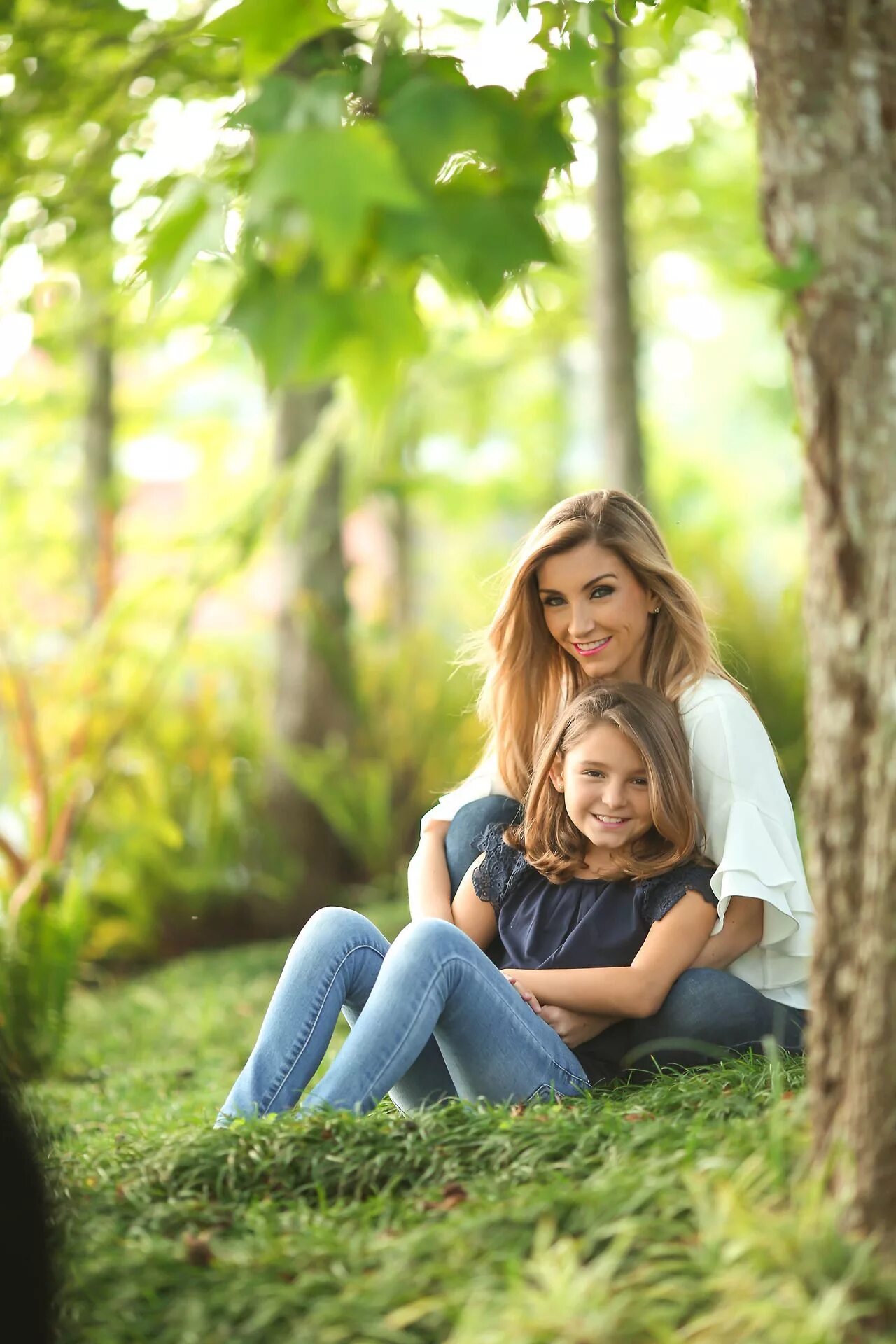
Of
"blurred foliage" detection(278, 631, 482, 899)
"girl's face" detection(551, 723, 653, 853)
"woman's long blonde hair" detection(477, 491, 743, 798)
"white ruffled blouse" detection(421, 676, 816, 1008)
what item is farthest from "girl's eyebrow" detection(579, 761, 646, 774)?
"blurred foliage" detection(278, 631, 482, 899)

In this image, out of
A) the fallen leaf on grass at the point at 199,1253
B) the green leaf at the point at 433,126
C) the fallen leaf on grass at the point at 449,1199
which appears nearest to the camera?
the green leaf at the point at 433,126

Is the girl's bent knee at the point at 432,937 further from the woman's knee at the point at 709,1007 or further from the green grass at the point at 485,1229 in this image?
the woman's knee at the point at 709,1007

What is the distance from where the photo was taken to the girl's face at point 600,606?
9.91 feet

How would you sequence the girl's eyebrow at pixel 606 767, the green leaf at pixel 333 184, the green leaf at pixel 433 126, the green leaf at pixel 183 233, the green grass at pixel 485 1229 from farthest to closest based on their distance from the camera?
A: the girl's eyebrow at pixel 606 767 → the green grass at pixel 485 1229 → the green leaf at pixel 433 126 → the green leaf at pixel 183 233 → the green leaf at pixel 333 184

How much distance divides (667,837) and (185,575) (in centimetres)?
402

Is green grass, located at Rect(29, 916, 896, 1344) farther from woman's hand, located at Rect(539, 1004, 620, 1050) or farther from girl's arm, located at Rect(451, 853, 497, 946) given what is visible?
girl's arm, located at Rect(451, 853, 497, 946)

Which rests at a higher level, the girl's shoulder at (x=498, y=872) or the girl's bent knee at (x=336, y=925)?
the girl's shoulder at (x=498, y=872)

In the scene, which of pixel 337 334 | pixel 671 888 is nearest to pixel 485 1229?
pixel 671 888

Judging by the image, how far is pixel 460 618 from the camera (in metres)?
8.01

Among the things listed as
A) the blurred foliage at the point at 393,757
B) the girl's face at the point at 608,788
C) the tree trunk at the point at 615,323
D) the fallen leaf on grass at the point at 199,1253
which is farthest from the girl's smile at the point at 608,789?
the blurred foliage at the point at 393,757

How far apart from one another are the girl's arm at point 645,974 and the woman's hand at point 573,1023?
6 cm

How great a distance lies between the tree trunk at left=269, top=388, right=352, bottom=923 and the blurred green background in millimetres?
18

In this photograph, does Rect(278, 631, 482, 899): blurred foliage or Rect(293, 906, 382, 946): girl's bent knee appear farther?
Rect(278, 631, 482, 899): blurred foliage

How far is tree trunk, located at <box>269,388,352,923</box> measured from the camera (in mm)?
7324
